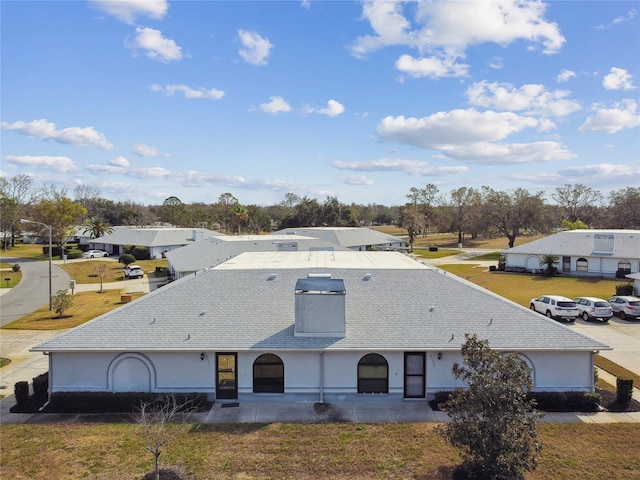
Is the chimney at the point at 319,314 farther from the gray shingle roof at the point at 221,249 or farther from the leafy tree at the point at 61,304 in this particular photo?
the leafy tree at the point at 61,304

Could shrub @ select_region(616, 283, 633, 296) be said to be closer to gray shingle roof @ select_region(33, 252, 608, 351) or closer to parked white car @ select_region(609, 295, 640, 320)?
parked white car @ select_region(609, 295, 640, 320)

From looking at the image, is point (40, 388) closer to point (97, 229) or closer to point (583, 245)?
point (583, 245)

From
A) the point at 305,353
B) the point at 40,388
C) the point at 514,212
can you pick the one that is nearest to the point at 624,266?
the point at 514,212

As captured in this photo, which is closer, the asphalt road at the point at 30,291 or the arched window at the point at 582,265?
the asphalt road at the point at 30,291

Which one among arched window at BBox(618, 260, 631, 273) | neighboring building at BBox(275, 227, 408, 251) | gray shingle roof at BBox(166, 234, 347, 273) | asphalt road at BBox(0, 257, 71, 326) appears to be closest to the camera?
asphalt road at BBox(0, 257, 71, 326)

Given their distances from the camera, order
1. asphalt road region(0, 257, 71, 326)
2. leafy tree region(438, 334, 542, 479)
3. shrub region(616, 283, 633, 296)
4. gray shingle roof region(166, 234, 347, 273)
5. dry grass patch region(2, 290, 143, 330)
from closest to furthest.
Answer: leafy tree region(438, 334, 542, 479), dry grass patch region(2, 290, 143, 330), asphalt road region(0, 257, 71, 326), shrub region(616, 283, 633, 296), gray shingle roof region(166, 234, 347, 273)

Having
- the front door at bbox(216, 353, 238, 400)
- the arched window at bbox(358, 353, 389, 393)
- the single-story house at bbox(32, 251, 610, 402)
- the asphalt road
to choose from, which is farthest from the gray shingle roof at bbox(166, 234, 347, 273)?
the arched window at bbox(358, 353, 389, 393)

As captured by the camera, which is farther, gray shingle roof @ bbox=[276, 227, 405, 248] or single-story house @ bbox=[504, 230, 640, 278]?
gray shingle roof @ bbox=[276, 227, 405, 248]

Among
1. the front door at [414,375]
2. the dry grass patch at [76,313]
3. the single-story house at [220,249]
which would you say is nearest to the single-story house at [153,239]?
the single-story house at [220,249]
